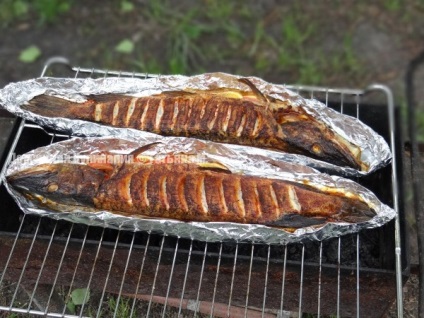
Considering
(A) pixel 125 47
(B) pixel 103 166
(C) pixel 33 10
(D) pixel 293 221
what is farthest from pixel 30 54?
(D) pixel 293 221

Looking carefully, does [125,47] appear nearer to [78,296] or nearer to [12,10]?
[12,10]

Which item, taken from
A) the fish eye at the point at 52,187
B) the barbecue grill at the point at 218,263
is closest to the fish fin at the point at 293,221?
the barbecue grill at the point at 218,263

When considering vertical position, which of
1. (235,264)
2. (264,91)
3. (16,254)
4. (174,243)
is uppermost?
(264,91)

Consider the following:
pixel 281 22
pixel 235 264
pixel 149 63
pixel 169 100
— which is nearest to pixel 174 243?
pixel 235 264

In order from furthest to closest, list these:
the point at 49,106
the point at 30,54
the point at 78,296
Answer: the point at 30,54, the point at 78,296, the point at 49,106

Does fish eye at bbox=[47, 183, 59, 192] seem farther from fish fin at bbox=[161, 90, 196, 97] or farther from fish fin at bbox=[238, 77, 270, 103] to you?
fish fin at bbox=[238, 77, 270, 103]

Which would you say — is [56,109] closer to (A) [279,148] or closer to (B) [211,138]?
(B) [211,138]
